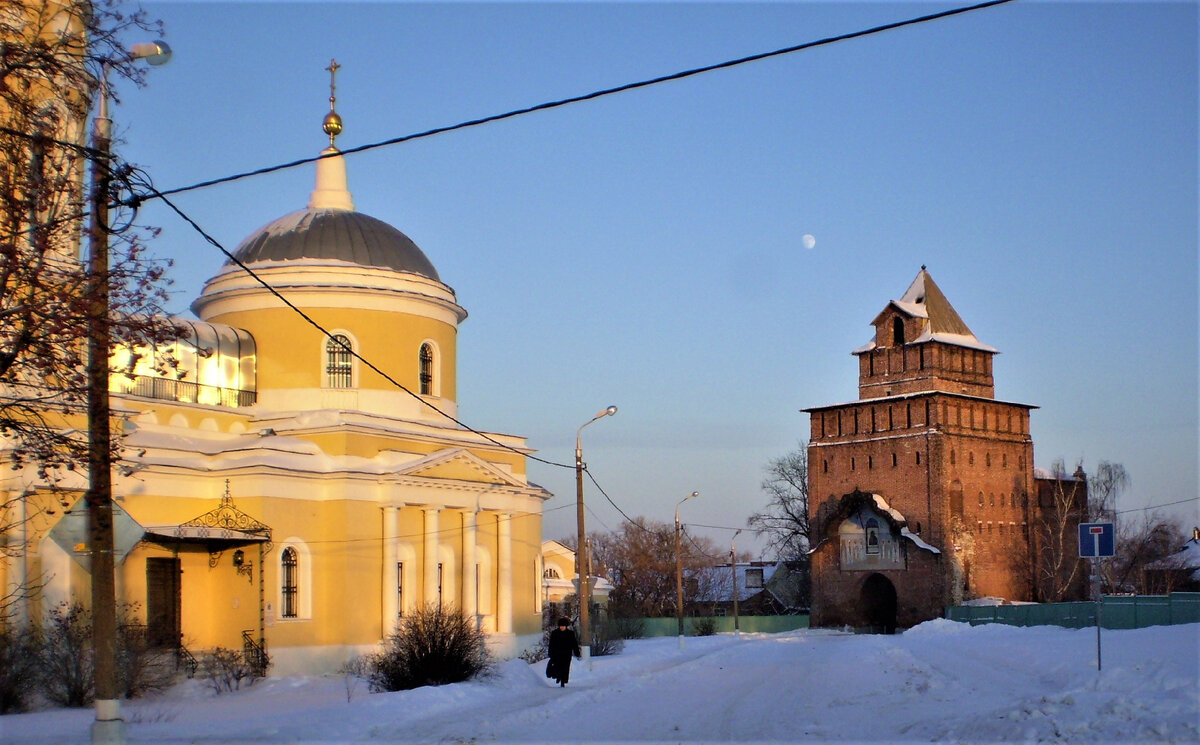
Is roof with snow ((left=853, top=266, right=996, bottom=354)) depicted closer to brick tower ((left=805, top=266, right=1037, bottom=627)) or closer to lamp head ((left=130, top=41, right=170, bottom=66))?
brick tower ((left=805, top=266, right=1037, bottom=627))

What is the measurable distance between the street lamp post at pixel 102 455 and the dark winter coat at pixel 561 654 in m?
9.53

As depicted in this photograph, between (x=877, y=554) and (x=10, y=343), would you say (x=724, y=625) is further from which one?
(x=10, y=343)

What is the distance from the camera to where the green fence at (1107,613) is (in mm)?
35469

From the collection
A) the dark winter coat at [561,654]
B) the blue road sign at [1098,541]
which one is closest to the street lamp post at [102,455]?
the dark winter coat at [561,654]

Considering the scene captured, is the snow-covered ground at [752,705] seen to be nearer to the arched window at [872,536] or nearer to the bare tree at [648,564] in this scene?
the arched window at [872,536]

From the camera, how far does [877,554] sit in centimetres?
5719

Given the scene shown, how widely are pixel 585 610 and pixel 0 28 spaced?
55.0 ft

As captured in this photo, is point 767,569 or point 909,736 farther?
point 767,569

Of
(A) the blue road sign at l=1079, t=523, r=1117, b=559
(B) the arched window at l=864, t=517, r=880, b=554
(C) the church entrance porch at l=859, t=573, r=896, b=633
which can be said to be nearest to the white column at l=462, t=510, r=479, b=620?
(A) the blue road sign at l=1079, t=523, r=1117, b=559

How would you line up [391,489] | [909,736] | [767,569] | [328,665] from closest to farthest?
[909,736] < [328,665] < [391,489] < [767,569]

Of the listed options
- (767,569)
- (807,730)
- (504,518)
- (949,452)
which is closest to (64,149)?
(807,730)

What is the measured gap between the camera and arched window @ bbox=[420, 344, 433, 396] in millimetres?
36938

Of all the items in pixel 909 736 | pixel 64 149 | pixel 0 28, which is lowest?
pixel 909 736

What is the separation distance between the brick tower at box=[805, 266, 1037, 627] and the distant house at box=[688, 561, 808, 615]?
14372 mm
